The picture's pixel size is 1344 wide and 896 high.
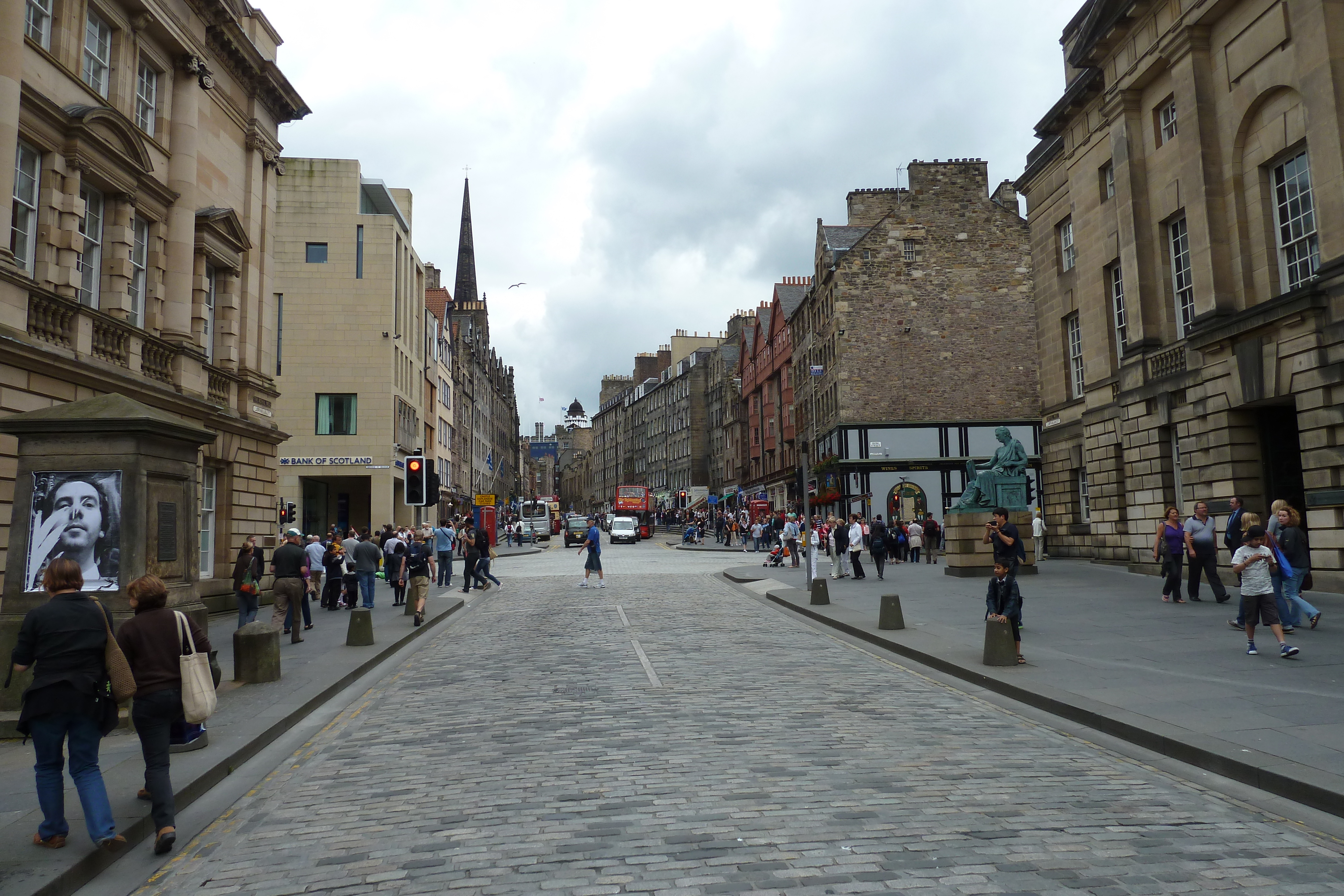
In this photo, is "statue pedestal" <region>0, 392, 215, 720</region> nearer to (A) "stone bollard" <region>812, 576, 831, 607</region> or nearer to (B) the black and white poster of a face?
(B) the black and white poster of a face

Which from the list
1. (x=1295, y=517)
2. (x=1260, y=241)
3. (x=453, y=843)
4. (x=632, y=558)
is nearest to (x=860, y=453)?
(x=632, y=558)

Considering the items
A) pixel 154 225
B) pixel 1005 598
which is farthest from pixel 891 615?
pixel 154 225

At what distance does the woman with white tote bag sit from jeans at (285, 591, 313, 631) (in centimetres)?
886

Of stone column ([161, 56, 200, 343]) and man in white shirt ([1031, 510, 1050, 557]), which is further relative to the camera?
man in white shirt ([1031, 510, 1050, 557])

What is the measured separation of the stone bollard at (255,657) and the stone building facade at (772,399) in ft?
146

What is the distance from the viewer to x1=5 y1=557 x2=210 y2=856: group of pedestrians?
16.9 ft

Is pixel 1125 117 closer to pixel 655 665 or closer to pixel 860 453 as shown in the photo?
pixel 655 665

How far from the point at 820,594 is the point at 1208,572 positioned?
21.9 ft

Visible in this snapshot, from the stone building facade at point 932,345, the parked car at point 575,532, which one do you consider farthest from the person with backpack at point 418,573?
the parked car at point 575,532

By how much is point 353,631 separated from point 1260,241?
60.5 feet

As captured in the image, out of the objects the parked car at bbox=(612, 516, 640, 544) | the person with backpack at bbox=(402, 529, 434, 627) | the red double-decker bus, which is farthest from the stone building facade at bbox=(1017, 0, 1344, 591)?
the red double-decker bus

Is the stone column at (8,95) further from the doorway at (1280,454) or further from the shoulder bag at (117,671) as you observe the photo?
the doorway at (1280,454)

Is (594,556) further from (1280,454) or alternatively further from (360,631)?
(1280,454)

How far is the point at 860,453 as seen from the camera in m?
47.6
